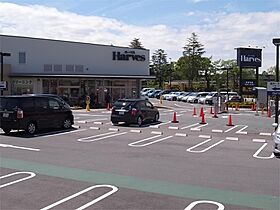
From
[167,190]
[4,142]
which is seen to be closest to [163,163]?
[167,190]

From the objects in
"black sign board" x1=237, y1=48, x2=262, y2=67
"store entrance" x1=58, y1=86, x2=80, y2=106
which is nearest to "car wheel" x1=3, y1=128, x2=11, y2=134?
"store entrance" x1=58, y1=86, x2=80, y2=106

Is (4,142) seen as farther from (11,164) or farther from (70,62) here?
(70,62)

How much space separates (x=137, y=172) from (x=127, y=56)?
40138 mm

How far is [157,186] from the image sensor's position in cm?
905

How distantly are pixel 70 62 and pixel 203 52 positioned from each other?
59357mm

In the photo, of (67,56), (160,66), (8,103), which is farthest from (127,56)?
(160,66)

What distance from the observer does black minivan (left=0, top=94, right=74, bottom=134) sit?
1830 cm

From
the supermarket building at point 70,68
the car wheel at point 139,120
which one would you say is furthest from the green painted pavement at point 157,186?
the supermarket building at point 70,68

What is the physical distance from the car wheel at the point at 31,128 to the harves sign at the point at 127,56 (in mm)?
30608

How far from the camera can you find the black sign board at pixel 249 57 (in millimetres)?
51469

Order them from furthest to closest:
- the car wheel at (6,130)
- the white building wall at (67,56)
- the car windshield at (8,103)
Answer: the white building wall at (67,56)
the car wheel at (6,130)
the car windshield at (8,103)

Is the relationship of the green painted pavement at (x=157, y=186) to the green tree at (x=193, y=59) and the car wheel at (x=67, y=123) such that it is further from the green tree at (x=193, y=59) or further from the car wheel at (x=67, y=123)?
the green tree at (x=193, y=59)

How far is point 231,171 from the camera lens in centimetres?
1088

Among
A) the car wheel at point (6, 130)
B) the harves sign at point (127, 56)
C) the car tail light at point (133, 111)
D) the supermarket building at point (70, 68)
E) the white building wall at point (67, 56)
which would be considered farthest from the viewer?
the harves sign at point (127, 56)
